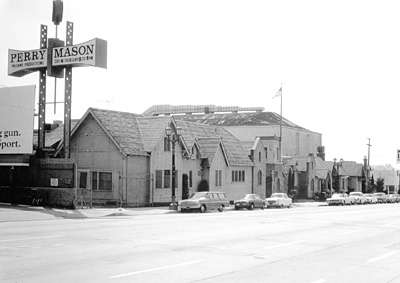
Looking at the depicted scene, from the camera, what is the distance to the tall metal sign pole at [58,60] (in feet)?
120

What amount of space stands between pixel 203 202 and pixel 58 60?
1357 cm

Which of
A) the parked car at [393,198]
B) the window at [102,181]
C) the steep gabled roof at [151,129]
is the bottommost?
the parked car at [393,198]

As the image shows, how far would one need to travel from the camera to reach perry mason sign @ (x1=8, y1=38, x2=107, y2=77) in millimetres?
36531

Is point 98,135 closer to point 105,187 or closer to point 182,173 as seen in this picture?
point 105,187

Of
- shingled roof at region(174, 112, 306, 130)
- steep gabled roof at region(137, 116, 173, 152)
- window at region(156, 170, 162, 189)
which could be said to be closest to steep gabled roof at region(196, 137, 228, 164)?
steep gabled roof at region(137, 116, 173, 152)

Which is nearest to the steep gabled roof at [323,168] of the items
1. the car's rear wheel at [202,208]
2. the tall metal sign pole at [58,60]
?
the car's rear wheel at [202,208]

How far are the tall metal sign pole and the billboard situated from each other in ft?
2.48

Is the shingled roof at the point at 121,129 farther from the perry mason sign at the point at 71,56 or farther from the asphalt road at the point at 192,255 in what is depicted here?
the asphalt road at the point at 192,255

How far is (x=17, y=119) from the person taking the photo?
38.4 m

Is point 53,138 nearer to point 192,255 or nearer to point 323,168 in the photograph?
point 192,255

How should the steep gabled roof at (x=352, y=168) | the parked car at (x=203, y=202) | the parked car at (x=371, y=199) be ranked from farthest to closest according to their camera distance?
the steep gabled roof at (x=352, y=168) < the parked car at (x=371, y=199) < the parked car at (x=203, y=202)

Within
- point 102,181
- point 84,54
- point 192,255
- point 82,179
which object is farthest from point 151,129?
point 192,255

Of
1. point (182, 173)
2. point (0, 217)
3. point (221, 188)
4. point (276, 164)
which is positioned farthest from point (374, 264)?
point (276, 164)

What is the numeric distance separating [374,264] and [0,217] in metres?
20.1
